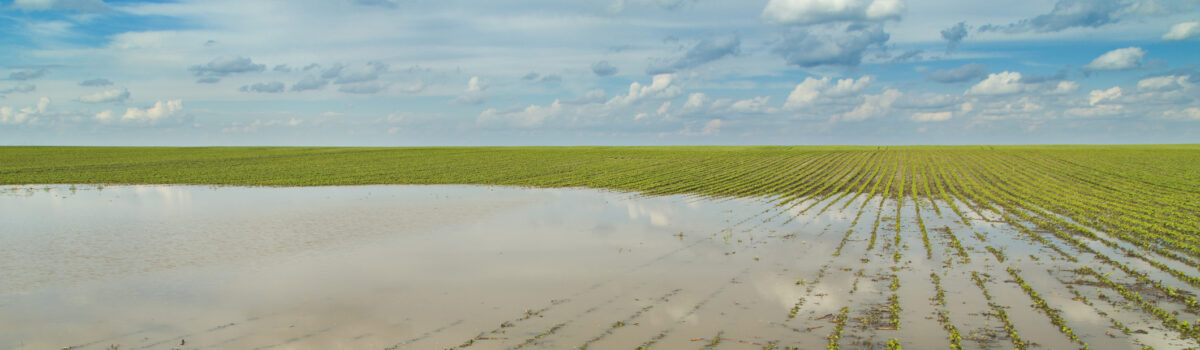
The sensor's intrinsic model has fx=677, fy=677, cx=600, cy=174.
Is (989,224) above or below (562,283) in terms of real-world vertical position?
above

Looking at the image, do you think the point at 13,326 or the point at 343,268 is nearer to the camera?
the point at 13,326

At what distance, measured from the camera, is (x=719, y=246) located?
1683 cm

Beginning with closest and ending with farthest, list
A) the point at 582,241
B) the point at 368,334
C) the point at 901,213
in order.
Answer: the point at 368,334
the point at 582,241
the point at 901,213

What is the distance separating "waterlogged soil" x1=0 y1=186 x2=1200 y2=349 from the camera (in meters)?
9.65

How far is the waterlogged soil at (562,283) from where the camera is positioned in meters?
9.65

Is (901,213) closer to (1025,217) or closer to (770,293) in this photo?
(1025,217)

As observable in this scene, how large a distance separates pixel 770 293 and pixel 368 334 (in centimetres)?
667

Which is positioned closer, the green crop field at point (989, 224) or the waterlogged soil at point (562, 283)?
the waterlogged soil at point (562, 283)

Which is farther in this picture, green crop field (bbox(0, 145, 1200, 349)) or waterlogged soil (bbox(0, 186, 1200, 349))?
green crop field (bbox(0, 145, 1200, 349))

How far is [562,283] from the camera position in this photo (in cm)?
1289

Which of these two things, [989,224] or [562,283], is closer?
[562,283]

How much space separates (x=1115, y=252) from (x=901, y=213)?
821cm

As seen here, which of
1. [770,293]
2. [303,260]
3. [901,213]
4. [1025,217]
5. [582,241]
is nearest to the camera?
[770,293]

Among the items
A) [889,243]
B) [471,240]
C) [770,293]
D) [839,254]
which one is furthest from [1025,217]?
[471,240]
